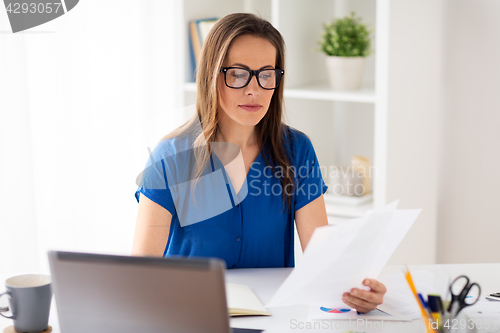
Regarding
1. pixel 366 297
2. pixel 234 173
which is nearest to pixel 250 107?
pixel 234 173

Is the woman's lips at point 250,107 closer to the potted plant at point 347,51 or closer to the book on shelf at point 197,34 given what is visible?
the potted plant at point 347,51

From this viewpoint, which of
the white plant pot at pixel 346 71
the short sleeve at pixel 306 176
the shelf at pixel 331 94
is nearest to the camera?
the short sleeve at pixel 306 176

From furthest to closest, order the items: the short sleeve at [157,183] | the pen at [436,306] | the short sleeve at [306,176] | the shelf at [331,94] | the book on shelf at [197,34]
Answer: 1. the book on shelf at [197,34]
2. the shelf at [331,94]
3. the short sleeve at [306,176]
4. the short sleeve at [157,183]
5. the pen at [436,306]

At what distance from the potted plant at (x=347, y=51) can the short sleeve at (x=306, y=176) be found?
2.39ft

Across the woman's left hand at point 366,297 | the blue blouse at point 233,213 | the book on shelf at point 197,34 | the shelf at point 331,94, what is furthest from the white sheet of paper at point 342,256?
the book on shelf at point 197,34

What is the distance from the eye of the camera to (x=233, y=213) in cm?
146

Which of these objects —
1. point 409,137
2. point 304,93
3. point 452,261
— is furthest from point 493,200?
point 304,93

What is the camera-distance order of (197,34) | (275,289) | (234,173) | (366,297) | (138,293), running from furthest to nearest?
(197,34), (234,173), (275,289), (366,297), (138,293)

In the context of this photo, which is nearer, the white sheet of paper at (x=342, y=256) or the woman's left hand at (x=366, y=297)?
the white sheet of paper at (x=342, y=256)

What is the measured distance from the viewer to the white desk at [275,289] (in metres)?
1.02

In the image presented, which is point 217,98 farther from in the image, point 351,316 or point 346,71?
point 346,71

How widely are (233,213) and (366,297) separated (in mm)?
510

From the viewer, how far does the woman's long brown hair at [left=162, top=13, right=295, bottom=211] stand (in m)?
1.41

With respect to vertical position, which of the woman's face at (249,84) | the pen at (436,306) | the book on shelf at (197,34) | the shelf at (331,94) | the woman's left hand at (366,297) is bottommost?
the woman's left hand at (366,297)
